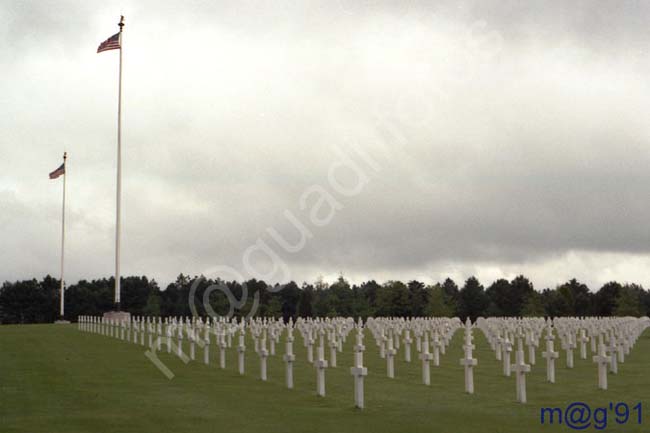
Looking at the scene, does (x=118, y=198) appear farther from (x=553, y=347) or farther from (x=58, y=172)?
(x=553, y=347)

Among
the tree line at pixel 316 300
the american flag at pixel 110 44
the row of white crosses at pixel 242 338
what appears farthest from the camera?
the tree line at pixel 316 300

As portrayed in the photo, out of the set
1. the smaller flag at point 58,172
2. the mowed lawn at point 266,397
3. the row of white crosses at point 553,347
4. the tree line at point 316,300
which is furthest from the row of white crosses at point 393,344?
the tree line at point 316,300

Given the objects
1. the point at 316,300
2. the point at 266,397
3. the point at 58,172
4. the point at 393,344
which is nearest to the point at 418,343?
the point at 393,344

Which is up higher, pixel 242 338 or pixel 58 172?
pixel 58 172

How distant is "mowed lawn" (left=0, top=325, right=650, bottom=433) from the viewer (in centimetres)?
1304

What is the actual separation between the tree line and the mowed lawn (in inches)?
2762

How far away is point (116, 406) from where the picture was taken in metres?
15.3

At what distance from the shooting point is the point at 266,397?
1692cm

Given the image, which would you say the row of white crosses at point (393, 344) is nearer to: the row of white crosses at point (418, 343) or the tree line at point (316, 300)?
the row of white crosses at point (418, 343)

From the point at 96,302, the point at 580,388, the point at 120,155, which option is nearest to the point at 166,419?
the point at 580,388

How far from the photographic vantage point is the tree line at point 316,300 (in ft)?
325

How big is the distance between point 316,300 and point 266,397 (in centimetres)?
8587

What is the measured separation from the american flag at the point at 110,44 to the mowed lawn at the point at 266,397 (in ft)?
89.6

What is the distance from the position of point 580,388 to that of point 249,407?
8394mm
